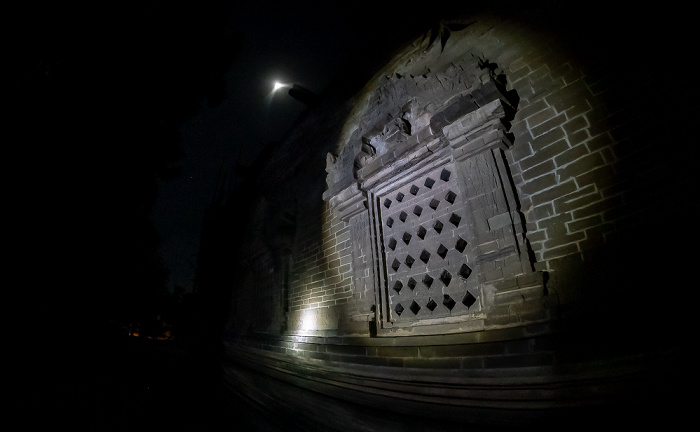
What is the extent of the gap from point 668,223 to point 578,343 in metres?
1.07

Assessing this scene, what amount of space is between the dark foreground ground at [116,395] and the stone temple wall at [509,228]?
10.8ft

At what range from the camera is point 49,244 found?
14.7 ft

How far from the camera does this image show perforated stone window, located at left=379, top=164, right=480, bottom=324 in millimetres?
3025

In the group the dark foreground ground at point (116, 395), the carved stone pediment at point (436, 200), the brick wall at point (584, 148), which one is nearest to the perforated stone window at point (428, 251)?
the carved stone pediment at point (436, 200)

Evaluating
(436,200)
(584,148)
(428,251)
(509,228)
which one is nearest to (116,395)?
(428,251)

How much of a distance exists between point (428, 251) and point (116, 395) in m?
8.17

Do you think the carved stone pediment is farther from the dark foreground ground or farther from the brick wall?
the dark foreground ground

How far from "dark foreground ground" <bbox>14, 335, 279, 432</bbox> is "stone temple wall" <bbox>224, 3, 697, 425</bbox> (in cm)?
329

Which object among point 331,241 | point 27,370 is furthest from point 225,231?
point 331,241

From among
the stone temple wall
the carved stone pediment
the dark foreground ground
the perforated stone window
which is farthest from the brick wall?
the dark foreground ground

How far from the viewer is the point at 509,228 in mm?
2594

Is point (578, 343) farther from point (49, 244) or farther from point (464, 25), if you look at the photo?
point (49, 244)

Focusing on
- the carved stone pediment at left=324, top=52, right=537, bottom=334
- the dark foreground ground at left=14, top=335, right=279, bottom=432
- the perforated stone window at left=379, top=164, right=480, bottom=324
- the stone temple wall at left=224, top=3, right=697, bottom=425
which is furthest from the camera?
the dark foreground ground at left=14, top=335, right=279, bottom=432

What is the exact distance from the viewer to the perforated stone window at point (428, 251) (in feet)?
9.93
